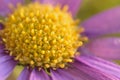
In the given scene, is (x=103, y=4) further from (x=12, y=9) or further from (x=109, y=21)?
(x=12, y=9)

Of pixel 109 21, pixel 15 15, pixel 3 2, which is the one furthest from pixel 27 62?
pixel 109 21

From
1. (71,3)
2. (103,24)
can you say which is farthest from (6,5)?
(103,24)

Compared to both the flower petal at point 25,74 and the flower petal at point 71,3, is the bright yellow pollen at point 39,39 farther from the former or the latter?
the flower petal at point 71,3

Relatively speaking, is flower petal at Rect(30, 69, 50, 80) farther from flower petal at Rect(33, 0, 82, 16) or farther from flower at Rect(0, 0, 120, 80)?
flower petal at Rect(33, 0, 82, 16)

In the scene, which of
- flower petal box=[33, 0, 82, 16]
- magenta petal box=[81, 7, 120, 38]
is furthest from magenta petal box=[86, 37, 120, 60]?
flower petal box=[33, 0, 82, 16]

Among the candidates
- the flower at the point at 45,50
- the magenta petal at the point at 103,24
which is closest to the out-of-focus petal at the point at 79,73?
the flower at the point at 45,50

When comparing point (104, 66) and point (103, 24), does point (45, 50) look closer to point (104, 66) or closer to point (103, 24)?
point (104, 66)
